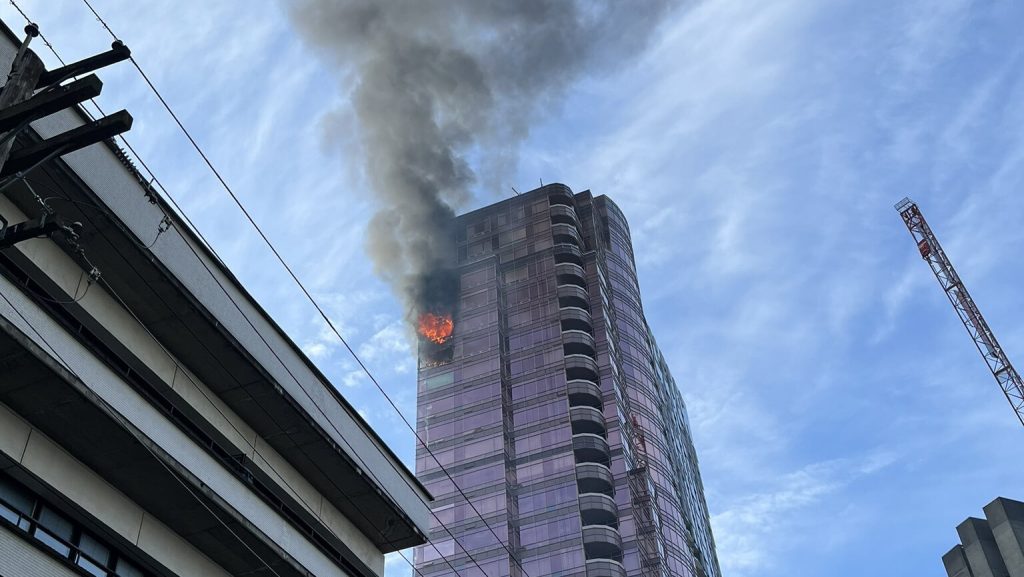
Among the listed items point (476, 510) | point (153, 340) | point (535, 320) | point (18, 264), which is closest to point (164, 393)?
point (153, 340)

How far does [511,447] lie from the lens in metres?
97.4

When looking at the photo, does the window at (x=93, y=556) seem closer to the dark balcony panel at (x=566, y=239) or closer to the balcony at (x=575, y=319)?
the balcony at (x=575, y=319)

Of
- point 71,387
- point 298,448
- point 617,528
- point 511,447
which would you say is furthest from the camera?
point 511,447

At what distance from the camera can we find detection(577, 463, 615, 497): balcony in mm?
92188

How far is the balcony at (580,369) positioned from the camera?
100 metres

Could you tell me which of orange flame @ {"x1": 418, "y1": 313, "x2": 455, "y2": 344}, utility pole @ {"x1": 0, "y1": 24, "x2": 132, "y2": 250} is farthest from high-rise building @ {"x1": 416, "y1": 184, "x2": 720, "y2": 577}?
utility pole @ {"x1": 0, "y1": 24, "x2": 132, "y2": 250}

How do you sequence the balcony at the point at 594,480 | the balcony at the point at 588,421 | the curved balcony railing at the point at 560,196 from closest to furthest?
the balcony at the point at 594,480 < the balcony at the point at 588,421 < the curved balcony railing at the point at 560,196

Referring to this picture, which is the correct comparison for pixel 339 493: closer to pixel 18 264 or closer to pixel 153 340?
pixel 153 340

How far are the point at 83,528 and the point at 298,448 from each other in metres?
8.27

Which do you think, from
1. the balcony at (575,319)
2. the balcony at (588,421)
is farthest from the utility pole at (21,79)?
the balcony at (575,319)

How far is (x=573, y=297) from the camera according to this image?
10706 cm

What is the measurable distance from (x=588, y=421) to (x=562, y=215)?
29254 millimetres

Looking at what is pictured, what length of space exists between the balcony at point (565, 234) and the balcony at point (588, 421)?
23.6 metres

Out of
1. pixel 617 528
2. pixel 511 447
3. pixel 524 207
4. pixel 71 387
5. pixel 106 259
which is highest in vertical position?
pixel 524 207
